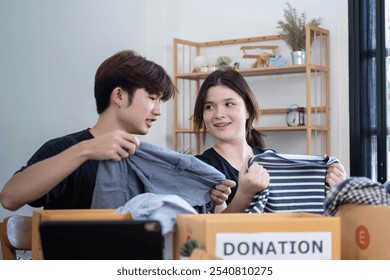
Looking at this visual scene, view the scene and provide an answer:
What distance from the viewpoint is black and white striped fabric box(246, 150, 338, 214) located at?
1.72 meters

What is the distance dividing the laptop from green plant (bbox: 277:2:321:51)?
164 inches

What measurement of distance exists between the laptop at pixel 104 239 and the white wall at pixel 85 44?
368 centimetres

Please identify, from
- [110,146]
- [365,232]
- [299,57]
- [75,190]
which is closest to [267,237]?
[365,232]

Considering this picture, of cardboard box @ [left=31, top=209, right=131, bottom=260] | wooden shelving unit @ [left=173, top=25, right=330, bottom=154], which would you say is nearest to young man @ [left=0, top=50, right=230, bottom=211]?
cardboard box @ [left=31, top=209, right=131, bottom=260]

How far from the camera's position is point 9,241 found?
89.0 inches

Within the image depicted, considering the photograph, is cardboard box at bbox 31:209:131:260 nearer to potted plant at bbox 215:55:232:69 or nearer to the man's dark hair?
the man's dark hair

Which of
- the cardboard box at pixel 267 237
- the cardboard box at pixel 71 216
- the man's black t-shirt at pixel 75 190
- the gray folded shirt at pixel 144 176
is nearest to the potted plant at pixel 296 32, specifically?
the man's black t-shirt at pixel 75 190

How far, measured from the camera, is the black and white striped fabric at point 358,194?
3.50 feet

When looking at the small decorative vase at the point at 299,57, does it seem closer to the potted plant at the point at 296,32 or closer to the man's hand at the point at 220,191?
the potted plant at the point at 296,32

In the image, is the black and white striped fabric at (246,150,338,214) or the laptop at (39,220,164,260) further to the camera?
the black and white striped fabric at (246,150,338,214)

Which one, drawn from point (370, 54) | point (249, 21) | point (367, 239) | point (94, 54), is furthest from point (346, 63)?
point (367, 239)

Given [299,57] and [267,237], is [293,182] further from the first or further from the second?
[299,57]
